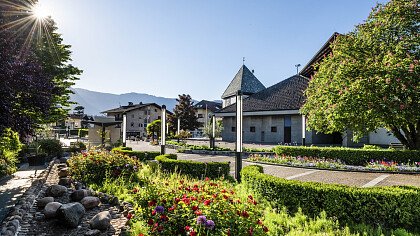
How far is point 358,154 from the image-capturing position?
1503 cm

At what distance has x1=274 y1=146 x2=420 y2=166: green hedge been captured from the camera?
46.4ft

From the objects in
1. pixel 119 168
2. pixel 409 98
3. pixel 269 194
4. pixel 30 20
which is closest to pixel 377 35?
pixel 409 98

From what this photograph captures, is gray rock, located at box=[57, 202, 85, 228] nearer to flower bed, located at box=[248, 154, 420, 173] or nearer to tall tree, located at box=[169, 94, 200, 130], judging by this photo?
flower bed, located at box=[248, 154, 420, 173]

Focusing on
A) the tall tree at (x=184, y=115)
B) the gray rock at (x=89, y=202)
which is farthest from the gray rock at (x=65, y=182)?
the tall tree at (x=184, y=115)

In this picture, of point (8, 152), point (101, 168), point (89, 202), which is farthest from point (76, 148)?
point (89, 202)

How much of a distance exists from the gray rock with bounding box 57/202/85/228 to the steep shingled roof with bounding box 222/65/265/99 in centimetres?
3929

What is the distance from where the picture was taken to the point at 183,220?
13.1 feet

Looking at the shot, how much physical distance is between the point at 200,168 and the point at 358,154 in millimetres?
9735

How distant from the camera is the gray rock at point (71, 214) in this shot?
18.0 feet

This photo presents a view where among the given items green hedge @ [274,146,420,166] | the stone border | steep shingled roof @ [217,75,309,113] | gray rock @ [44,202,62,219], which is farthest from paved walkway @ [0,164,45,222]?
steep shingled roof @ [217,75,309,113]

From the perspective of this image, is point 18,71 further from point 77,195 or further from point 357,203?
point 357,203

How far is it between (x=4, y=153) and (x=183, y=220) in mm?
11728

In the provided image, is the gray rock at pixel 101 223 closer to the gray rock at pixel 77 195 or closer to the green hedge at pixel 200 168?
the gray rock at pixel 77 195

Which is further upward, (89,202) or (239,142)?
(239,142)
